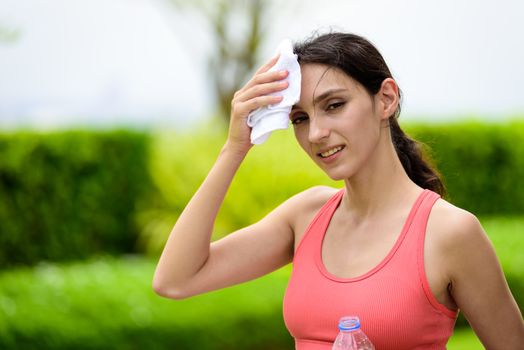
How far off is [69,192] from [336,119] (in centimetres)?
652

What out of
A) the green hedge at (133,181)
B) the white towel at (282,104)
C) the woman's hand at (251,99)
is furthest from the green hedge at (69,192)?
the white towel at (282,104)

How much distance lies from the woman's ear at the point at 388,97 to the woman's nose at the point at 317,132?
20 cm

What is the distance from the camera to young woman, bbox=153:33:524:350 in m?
2.06

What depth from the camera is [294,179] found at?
332 inches

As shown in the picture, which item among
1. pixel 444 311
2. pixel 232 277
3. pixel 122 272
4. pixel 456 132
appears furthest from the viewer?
pixel 456 132

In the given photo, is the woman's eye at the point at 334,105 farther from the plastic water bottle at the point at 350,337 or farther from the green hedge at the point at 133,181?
the green hedge at the point at 133,181

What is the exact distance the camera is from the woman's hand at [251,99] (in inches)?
85.8

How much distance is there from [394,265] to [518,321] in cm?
36

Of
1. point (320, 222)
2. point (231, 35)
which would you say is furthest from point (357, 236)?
point (231, 35)

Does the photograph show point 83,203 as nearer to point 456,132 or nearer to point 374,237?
point 456,132

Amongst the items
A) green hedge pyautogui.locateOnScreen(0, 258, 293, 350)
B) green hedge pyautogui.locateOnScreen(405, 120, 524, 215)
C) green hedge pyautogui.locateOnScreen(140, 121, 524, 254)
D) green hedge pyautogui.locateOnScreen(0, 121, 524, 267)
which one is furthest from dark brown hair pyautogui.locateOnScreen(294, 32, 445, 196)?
green hedge pyautogui.locateOnScreen(405, 120, 524, 215)

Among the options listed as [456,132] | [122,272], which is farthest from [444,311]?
[456,132]

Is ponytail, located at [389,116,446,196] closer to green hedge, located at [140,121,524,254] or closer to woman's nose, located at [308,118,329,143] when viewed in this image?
woman's nose, located at [308,118,329,143]

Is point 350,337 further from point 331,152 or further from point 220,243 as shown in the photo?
point 220,243
